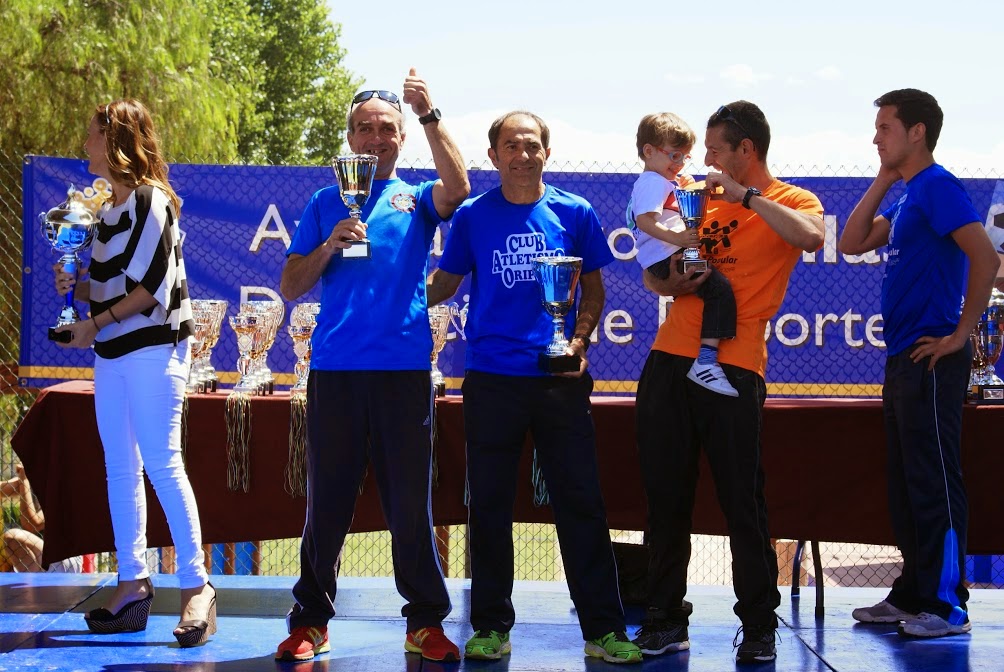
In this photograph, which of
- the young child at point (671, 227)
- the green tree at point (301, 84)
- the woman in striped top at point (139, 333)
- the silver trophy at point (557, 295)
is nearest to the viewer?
the silver trophy at point (557, 295)

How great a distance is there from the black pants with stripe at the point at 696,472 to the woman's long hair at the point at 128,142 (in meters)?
1.93

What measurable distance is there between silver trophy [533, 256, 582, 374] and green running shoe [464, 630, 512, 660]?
971 mm

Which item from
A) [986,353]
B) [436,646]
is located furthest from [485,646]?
[986,353]

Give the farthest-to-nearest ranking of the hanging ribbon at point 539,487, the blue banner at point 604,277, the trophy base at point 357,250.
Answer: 1. the blue banner at point 604,277
2. the hanging ribbon at point 539,487
3. the trophy base at point 357,250

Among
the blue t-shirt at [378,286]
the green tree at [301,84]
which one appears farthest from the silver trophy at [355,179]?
the green tree at [301,84]

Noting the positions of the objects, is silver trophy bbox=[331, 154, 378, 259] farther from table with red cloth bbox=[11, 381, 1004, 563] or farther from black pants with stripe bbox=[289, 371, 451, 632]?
table with red cloth bbox=[11, 381, 1004, 563]

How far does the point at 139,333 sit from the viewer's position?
4105 mm

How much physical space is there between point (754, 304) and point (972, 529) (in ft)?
5.14

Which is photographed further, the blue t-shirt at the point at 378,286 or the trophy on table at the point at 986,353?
the trophy on table at the point at 986,353

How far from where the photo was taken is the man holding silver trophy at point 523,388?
3.93 m

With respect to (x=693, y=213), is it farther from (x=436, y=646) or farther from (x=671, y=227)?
(x=436, y=646)

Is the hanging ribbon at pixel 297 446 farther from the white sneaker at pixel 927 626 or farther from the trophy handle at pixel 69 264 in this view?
the white sneaker at pixel 927 626

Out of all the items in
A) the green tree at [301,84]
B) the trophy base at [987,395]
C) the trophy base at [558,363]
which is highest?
the green tree at [301,84]

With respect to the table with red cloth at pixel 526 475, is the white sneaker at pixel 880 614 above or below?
below
